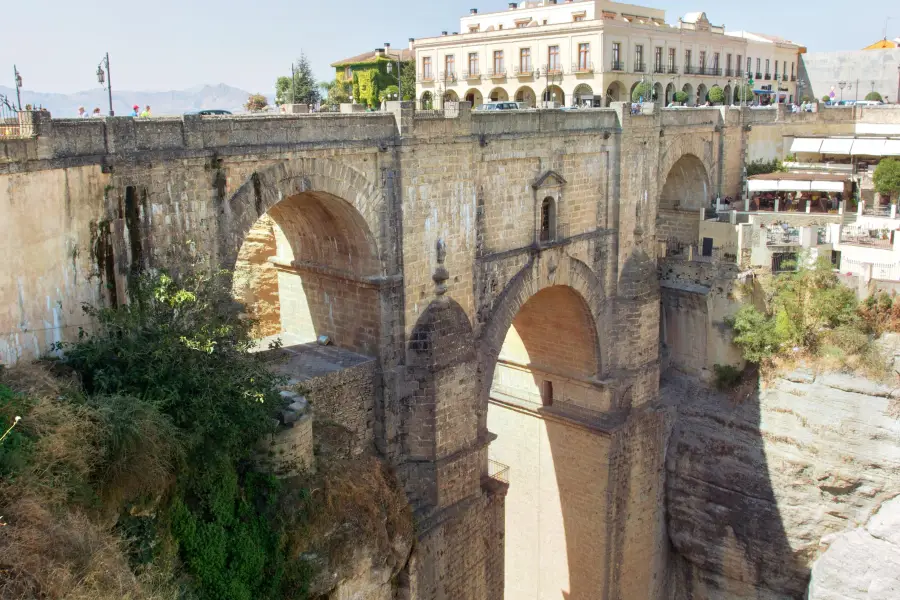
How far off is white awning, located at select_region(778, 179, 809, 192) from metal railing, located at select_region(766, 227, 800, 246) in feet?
7.88

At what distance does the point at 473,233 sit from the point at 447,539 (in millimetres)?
5602

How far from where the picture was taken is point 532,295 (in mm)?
17812

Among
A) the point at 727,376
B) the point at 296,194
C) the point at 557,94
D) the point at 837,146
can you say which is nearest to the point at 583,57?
the point at 557,94

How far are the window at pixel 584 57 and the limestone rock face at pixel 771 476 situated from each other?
63.7 ft

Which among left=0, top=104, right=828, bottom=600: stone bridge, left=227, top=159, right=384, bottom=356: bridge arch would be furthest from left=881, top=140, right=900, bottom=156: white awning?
left=227, top=159, right=384, bottom=356: bridge arch

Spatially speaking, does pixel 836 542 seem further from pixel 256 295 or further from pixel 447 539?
pixel 256 295

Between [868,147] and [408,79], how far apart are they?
91.3 ft

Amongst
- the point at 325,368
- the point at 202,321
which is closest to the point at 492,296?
the point at 325,368

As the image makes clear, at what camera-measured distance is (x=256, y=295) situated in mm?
18422

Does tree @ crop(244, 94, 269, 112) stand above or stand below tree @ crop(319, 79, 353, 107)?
below

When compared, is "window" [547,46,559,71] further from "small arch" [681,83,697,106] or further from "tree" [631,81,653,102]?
"small arch" [681,83,697,106]

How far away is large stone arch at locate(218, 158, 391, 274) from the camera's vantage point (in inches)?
475

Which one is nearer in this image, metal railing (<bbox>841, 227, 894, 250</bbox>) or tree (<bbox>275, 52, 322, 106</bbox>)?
metal railing (<bbox>841, 227, 894, 250</bbox>)

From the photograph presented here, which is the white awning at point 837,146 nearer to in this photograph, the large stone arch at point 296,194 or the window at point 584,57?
the window at point 584,57
